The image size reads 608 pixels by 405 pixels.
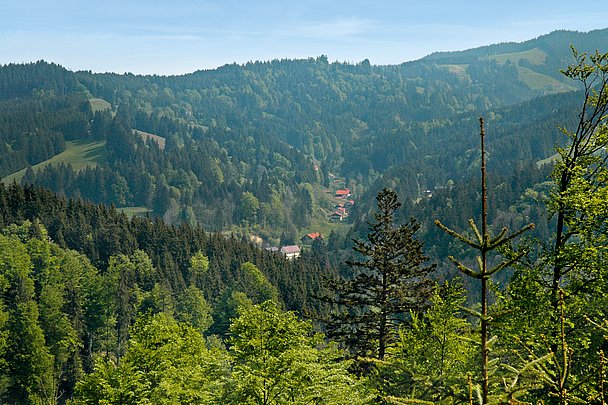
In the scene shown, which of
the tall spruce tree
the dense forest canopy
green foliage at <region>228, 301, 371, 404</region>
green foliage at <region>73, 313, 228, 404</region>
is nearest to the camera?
the dense forest canopy

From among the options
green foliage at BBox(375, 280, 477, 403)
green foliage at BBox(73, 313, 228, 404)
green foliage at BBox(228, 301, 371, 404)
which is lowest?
green foliage at BBox(73, 313, 228, 404)

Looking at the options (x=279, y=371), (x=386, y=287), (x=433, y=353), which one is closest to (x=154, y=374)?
(x=279, y=371)

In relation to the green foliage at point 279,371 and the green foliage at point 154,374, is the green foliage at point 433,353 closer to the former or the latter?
the green foliage at point 279,371

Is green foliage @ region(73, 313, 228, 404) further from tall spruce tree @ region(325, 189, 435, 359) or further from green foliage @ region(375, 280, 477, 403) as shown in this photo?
green foliage @ region(375, 280, 477, 403)

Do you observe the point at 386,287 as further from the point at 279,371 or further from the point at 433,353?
the point at 279,371

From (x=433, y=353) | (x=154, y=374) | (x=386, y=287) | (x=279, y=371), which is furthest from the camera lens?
(x=154, y=374)

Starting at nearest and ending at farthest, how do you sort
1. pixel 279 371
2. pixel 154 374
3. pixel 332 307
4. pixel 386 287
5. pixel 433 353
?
pixel 433 353
pixel 279 371
pixel 386 287
pixel 154 374
pixel 332 307

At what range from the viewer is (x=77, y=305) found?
266 ft

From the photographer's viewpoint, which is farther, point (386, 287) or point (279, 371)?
point (386, 287)

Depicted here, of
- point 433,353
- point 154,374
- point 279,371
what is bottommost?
point 154,374

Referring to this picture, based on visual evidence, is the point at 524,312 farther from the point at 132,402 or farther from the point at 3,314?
the point at 3,314

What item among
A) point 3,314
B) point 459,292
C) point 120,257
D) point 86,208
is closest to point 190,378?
point 459,292

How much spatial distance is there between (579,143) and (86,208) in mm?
123414

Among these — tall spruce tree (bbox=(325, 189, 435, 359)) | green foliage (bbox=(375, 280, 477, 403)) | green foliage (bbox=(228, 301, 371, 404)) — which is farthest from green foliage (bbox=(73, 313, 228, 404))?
green foliage (bbox=(375, 280, 477, 403))
